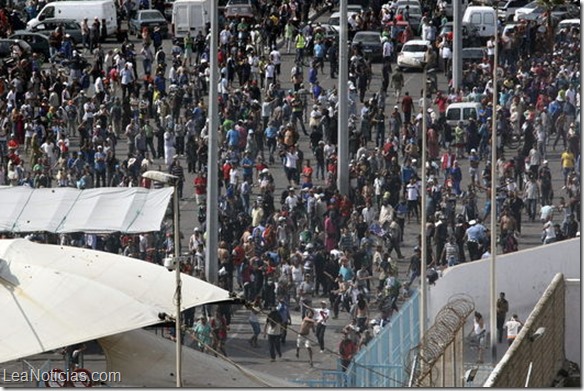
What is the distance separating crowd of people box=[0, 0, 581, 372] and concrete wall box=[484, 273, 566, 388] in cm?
418

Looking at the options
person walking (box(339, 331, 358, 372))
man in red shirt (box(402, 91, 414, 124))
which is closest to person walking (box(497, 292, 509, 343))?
person walking (box(339, 331, 358, 372))

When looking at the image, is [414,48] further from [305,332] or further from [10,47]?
[305,332]

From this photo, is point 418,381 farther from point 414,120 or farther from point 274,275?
point 414,120

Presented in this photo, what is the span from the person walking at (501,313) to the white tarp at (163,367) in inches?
231

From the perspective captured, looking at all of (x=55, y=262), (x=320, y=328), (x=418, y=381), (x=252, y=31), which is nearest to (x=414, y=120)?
(x=252, y=31)

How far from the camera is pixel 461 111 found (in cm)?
6184

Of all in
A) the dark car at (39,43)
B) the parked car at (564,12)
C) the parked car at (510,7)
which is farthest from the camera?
the parked car at (510,7)

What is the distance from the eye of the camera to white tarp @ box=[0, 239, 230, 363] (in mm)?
40812

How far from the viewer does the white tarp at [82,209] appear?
A: 5125 cm

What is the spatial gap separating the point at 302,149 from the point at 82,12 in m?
16.2

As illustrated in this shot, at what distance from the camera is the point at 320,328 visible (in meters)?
47.6

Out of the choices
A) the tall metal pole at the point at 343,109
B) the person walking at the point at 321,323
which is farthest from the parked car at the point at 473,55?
the person walking at the point at 321,323

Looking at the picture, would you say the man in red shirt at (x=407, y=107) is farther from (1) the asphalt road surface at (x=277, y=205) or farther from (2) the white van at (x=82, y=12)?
(2) the white van at (x=82, y=12)

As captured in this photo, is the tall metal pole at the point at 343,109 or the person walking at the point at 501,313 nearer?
the person walking at the point at 501,313
